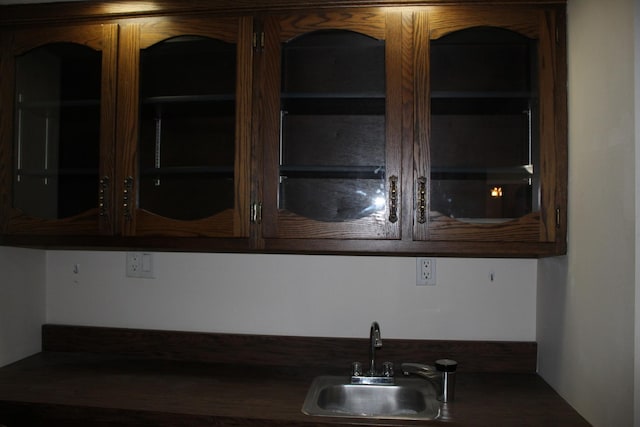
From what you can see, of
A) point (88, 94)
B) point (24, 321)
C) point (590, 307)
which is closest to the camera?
point (590, 307)

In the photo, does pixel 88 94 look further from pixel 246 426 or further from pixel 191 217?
pixel 246 426

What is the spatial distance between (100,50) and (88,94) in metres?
0.15

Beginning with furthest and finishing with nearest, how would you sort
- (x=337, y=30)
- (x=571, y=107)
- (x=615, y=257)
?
(x=337, y=30)
(x=571, y=107)
(x=615, y=257)

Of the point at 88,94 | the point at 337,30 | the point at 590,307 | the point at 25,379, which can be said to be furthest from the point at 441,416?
the point at 88,94

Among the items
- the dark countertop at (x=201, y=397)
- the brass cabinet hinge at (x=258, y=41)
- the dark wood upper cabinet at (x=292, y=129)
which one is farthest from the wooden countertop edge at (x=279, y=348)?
the brass cabinet hinge at (x=258, y=41)

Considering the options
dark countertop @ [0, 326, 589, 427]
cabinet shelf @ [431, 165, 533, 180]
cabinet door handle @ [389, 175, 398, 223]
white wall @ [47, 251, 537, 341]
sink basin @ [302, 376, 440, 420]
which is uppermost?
cabinet shelf @ [431, 165, 533, 180]

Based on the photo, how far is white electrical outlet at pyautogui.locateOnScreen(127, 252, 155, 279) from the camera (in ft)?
6.20

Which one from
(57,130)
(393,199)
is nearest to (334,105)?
(393,199)

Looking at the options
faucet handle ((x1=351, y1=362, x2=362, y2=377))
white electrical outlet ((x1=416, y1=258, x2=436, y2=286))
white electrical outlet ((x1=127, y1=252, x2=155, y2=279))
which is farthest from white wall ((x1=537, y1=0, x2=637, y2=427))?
white electrical outlet ((x1=127, y1=252, x2=155, y2=279))

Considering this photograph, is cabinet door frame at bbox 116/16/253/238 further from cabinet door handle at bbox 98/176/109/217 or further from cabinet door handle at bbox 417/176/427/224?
cabinet door handle at bbox 417/176/427/224

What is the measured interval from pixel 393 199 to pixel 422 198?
88 millimetres

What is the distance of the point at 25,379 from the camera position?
62.7 inches

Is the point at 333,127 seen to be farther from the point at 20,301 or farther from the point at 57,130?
the point at 20,301

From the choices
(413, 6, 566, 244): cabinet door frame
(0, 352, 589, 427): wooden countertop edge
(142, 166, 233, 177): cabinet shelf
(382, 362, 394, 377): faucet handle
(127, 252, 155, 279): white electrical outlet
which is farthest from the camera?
(127, 252, 155, 279): white electrical outlet
